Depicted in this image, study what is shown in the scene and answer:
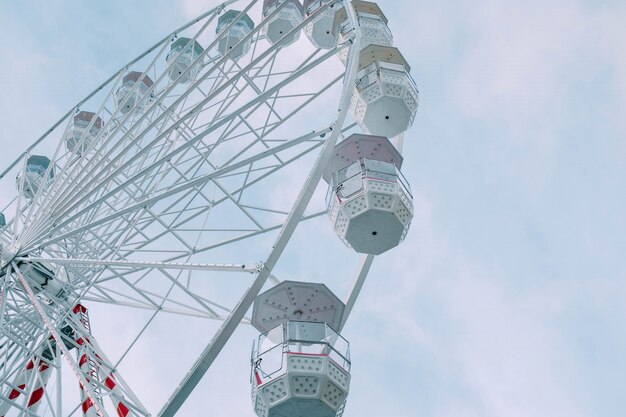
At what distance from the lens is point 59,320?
12.9m

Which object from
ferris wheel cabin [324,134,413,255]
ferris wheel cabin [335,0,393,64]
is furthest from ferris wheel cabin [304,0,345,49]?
ferris wheel cabin [324,134,413,255]

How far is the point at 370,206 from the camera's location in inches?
413

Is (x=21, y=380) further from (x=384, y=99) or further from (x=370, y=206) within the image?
(x=384, y=99)

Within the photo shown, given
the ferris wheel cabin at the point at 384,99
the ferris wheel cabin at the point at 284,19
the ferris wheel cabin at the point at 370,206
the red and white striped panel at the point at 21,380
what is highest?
the ferris wheel cabin at the point at 284,19

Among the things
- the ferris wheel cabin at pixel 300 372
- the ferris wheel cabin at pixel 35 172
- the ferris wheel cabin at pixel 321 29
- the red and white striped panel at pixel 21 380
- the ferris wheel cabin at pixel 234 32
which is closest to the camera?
the ferris wheel cabin at pixel 300 372

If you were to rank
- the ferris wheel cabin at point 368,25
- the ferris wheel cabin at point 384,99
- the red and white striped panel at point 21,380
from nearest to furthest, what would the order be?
the red and white striped panel at point 21,380, the ferris wheel cabin at point 384,99, the ferris wheel cabin at point 368,25

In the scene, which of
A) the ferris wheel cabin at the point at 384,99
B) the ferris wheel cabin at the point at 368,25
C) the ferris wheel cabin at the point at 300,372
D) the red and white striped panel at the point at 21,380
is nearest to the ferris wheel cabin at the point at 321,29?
the ferris wheel cabin at the point at 368,25

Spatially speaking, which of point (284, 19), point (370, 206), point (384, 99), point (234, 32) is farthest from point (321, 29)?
point (370, 206)

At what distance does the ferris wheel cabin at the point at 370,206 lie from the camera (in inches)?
414

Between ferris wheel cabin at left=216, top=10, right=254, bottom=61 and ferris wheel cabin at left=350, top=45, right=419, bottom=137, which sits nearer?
ferris wheel cabin at left=350, top=45, right=419, bottom=137

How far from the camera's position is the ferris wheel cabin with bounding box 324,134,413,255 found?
414 inches

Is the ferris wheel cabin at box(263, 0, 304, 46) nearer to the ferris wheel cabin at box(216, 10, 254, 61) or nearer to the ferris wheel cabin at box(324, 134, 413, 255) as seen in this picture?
the ferris wheel cabin at box(216, 10, 254, 61)

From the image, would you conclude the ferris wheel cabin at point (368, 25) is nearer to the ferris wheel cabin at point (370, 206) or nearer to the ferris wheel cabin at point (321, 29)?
the ferris wheel cabin at point (321, 29)

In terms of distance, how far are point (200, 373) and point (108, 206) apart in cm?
744
